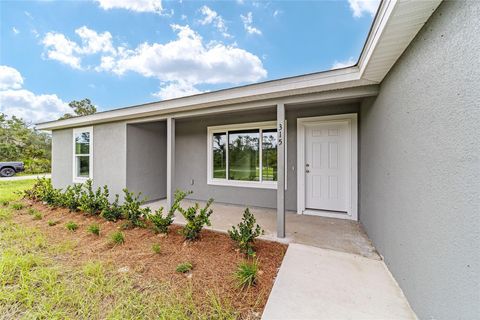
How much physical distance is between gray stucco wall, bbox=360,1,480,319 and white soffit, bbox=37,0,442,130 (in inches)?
4.3

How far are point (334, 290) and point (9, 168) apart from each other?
20.4m

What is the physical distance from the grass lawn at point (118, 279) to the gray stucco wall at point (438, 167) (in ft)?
4.60

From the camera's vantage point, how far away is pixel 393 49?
207 cm

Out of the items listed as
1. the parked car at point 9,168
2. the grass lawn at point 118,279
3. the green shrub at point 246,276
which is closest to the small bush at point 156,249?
the grass lawn at point 118,279

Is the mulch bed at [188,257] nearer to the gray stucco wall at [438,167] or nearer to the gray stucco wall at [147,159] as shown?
the gray stucco wall at [438,167]

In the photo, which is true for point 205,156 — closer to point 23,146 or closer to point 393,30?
point 393,30

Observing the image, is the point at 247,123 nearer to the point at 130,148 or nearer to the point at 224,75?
the point at 130,148

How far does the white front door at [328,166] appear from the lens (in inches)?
172

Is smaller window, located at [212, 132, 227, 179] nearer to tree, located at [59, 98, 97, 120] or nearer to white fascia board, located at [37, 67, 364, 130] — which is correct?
white fascia board, located at [37, 67, 364, 130]

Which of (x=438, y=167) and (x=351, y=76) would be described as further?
(x=351, y=76)

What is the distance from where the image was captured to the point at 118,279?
2.40m

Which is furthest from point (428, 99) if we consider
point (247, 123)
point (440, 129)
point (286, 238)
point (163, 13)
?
point (163, 13)

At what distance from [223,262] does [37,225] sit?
443cm

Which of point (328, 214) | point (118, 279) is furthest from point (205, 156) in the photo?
point (118, 279)
